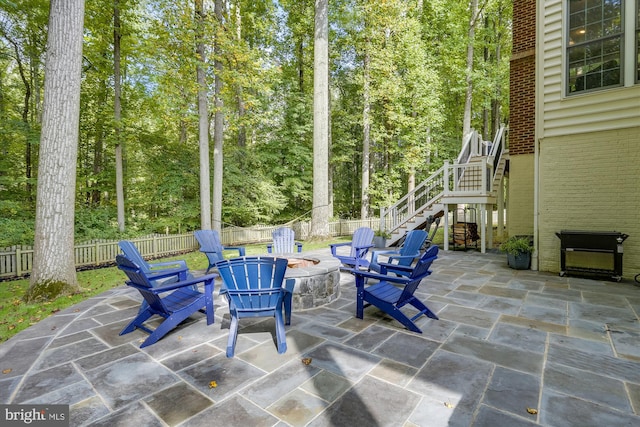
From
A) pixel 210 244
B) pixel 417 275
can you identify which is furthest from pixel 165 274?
pixel 417 275

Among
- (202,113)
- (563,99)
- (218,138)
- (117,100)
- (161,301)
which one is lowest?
(161,301)

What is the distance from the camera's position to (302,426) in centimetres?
191

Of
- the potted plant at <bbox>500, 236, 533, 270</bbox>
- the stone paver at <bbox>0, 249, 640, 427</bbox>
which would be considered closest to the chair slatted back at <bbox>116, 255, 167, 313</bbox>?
the stone paver at <bbox>0, 249, 640, 427</bbox>

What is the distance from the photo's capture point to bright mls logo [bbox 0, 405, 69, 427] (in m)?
2.01

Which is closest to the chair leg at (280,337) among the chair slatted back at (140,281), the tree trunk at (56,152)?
the chair slatted back at (140,281)

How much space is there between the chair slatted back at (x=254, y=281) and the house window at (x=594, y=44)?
6.80 metres

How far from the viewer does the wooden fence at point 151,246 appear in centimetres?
707

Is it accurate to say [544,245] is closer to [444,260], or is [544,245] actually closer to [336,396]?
[444,260]

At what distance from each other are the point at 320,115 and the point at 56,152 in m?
8.12

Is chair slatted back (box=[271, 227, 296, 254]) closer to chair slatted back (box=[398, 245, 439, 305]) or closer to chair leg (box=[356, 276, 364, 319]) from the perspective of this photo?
chair leg (box=[356, 276, 364, 319])

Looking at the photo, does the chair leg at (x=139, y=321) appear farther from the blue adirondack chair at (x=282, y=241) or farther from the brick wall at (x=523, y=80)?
the brick wall at (x=523, y=80)

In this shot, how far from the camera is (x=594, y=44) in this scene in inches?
229

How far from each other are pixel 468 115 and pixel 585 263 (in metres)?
11.1

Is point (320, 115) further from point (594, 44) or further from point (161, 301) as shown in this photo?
point (161, 301)
